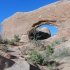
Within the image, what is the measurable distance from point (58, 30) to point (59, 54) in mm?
8473

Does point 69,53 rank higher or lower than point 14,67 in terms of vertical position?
higher

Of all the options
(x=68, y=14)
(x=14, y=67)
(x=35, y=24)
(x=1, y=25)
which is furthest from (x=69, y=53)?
(x=1, y=25)

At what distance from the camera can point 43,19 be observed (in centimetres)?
1989

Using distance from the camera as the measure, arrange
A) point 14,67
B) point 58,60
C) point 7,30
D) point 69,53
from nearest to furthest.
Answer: point 14,67
point 58,60
point 69,53
point 7,30

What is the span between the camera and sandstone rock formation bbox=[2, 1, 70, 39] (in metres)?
18.8

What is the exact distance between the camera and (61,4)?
19.0m

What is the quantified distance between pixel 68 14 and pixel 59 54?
8193 millimetres

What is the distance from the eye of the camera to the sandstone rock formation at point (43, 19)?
61.6 ft

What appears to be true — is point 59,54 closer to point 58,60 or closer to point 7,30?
point 58,60

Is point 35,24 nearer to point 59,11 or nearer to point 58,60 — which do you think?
point 59,11

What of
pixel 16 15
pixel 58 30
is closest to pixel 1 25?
pixel 16 15

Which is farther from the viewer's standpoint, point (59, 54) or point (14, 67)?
point (59, 54)

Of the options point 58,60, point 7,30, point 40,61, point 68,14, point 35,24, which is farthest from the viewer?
point 7,30

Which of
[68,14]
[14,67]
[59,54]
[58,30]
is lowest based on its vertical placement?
[14,67]
